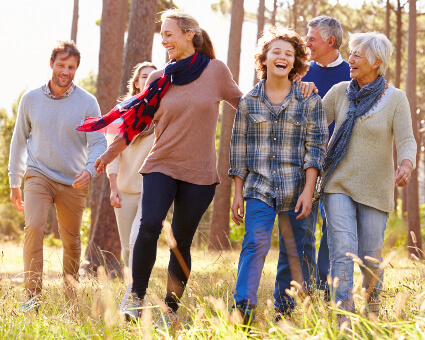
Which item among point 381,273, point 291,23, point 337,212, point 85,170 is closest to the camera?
point 337,212

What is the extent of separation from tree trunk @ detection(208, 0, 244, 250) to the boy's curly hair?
8.61 metres

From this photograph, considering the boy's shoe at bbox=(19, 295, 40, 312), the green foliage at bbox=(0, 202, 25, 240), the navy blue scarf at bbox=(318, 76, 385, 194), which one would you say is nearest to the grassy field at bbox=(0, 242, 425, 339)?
the boy's shoe at bbox=(19, 295, 40, 312)

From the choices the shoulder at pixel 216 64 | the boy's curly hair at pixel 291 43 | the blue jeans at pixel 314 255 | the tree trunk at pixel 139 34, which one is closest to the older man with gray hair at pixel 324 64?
the blue jeans at pixel 314 255

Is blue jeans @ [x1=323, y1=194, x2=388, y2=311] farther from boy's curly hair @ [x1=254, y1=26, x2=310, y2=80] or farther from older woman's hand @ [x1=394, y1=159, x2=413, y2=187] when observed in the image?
boy's curly hair @ [x1=254, y1=26, x2=310, y2=80]

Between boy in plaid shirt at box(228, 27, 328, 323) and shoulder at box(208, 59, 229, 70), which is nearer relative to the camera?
boy in plaid shirt at box(228, 27, 328, 323)

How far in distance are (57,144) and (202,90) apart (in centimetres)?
167

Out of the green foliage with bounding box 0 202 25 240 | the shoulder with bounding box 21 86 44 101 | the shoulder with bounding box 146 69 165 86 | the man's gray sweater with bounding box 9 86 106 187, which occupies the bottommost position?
the green foliage with bounding box 0 202 25 240

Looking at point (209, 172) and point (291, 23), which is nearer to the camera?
point (209, 172)

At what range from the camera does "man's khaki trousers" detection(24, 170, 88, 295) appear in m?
5.36

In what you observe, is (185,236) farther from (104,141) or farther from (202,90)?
(104,141)

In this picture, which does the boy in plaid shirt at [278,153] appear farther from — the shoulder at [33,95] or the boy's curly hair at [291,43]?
the shoulder at [33,95]

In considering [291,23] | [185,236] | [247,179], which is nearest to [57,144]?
[185,236]

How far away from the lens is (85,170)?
5.35m

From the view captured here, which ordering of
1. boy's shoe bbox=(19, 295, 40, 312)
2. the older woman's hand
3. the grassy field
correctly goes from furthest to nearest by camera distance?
the older woman's hand < boy's shoe bbox=(19, 295, 40, 312) < the grassy field
